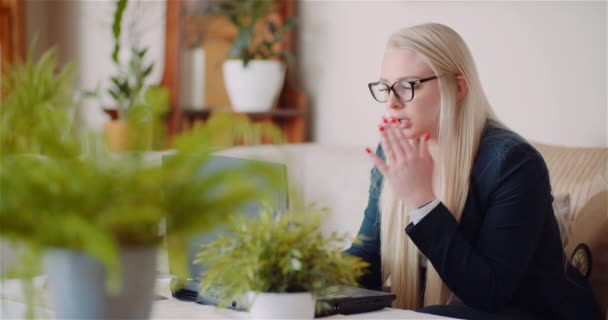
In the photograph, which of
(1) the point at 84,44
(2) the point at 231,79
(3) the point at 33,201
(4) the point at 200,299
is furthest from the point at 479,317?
(1) the point at 84,44

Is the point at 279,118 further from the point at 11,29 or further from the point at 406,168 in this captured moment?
the point at 406,168

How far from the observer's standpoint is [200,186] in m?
0.99

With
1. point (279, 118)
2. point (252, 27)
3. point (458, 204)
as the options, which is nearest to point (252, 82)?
point (252, 27)

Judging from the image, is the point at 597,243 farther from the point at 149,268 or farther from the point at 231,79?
the point at 231,79

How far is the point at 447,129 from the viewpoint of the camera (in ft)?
6.38

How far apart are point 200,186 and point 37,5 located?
154 inches

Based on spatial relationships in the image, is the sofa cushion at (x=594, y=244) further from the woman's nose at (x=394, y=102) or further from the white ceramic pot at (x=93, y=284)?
the white ceramic pot at (x=93, y=284)

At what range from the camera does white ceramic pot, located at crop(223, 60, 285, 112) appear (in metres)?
3.68

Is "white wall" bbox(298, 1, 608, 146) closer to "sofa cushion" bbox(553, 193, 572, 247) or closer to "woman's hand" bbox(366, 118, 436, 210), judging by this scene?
"sofa cushion" bbox(553, 193, 572, 247)

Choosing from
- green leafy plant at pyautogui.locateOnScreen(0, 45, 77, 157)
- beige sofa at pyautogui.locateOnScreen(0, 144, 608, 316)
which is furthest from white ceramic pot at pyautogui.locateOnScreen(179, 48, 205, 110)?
green leafy plant at pyautogui.locateOnScreen(0, 45, 77, 157)

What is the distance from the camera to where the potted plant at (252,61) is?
12.0 feet

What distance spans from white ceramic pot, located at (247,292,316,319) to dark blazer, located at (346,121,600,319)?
1.81 feet

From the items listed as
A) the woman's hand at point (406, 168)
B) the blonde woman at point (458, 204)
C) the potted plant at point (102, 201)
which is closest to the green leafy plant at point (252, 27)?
the blonde woman at point (458, 204)

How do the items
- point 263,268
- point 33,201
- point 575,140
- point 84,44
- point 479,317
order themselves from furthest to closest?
point 84,44
point 575,140
point 479,317
point 263,268
point 33,201
